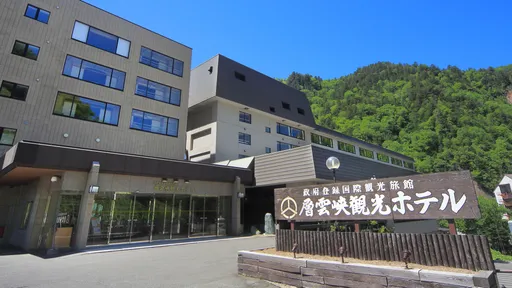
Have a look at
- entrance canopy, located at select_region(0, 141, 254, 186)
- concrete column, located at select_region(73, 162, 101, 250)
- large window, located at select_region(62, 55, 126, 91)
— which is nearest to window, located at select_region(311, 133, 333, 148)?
entrance canopy, located at select_region(0, 141, 254, 186)

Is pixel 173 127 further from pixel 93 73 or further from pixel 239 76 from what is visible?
pixel 239 76

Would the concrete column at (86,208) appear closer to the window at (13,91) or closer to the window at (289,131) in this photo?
the window at (13,91)

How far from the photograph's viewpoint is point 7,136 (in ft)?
43.8

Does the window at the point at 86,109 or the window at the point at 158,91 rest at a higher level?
the window at the point at 158,91

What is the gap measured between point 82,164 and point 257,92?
15631 mm

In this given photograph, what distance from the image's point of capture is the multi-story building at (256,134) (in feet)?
54.4

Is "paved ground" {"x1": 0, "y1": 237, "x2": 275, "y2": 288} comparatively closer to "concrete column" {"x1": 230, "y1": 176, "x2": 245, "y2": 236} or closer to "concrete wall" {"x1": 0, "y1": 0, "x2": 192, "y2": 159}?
"concrete column" {"x1": 230, "y1": 176, "x2": 245, "y2": 236}

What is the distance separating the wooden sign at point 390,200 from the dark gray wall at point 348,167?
803 centimetres

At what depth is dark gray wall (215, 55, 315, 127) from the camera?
851 inches

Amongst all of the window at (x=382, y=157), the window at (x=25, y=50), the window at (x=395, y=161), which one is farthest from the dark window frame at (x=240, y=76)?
the window at (x=395, y=161)

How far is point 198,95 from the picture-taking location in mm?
22031

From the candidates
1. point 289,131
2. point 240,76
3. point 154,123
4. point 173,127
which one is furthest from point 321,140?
point 154,123

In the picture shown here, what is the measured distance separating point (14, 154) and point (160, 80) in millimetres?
10775

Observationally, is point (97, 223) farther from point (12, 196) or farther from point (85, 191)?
point (12, 196)
